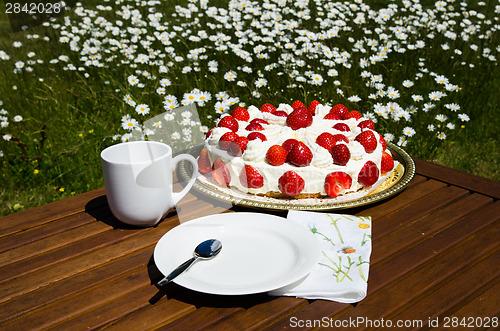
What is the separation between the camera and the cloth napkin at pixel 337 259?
3.82ft

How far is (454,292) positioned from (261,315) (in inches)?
19.3

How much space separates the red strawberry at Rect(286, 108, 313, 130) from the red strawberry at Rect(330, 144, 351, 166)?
267 millimetres

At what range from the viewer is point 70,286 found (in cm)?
122

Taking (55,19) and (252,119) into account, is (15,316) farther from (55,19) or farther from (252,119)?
(55,19)

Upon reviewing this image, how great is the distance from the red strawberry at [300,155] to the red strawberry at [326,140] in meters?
0.11

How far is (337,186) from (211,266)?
633mm

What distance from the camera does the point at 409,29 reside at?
415 cm

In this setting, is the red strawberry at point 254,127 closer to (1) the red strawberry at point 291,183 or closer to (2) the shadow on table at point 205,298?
(1) the red strawberry at point 291,183

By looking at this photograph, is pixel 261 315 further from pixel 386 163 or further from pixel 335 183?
pixel 386 163

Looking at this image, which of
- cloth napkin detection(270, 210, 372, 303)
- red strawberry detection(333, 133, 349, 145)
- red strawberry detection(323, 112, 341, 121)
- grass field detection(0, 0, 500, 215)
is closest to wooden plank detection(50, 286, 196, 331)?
cloth napkin detection(270, 210, 372, 303)

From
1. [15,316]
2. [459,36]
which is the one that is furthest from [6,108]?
[459,36]

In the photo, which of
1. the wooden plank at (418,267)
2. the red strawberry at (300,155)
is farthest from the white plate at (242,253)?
the red strawberry at (300,155)

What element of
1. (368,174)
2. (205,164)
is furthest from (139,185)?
(368,174)

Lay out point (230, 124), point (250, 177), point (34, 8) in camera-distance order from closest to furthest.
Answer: point (250, 177), point (230, 124), point (34, 8)
